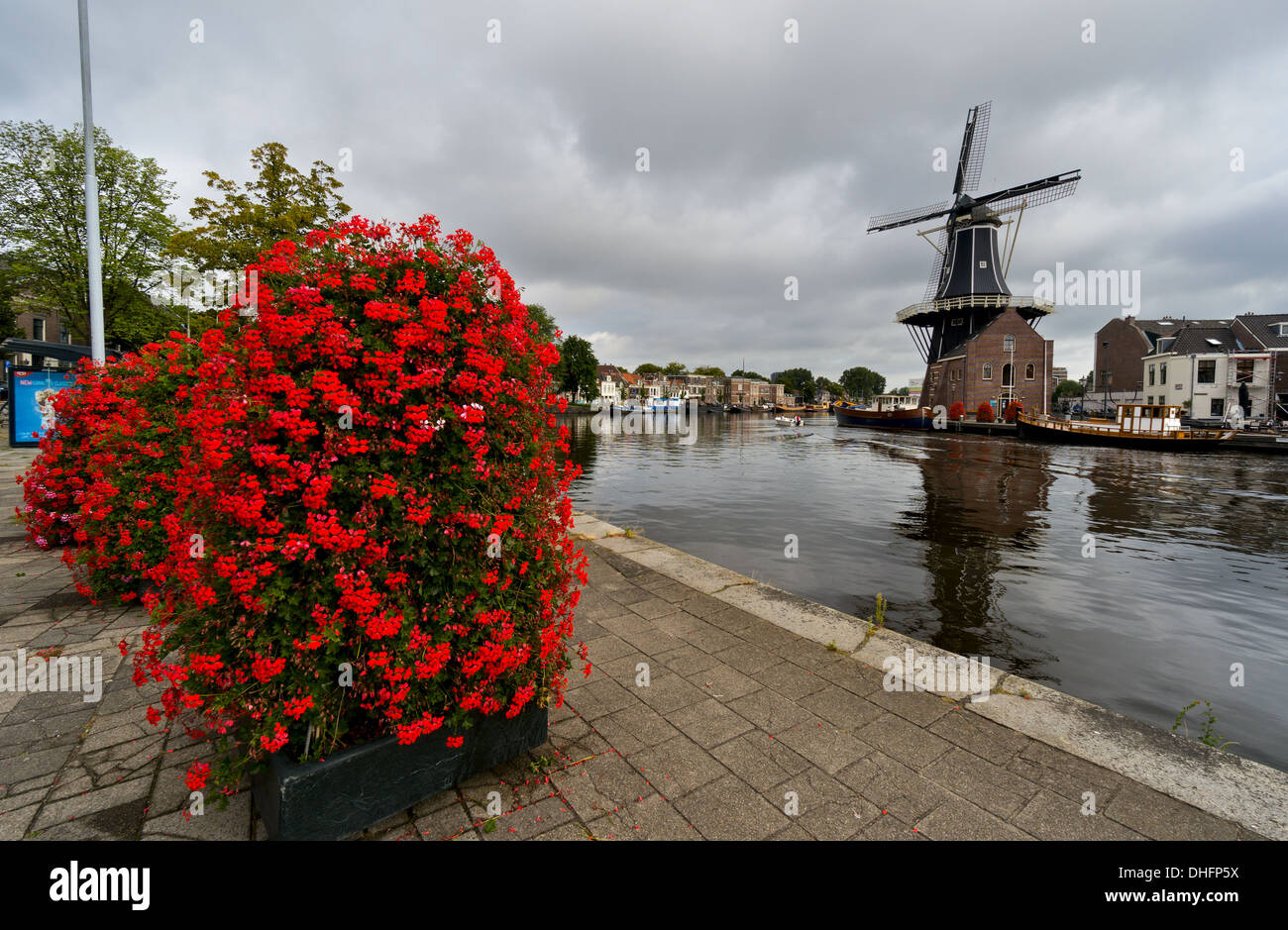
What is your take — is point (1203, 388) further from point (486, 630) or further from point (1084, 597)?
point (486, 630)

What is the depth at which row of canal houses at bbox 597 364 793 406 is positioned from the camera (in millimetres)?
138875

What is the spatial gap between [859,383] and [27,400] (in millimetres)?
196377

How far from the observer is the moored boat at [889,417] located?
200 ft

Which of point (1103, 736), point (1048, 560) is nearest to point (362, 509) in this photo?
point (1103, 736)

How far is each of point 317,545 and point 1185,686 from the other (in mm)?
8117

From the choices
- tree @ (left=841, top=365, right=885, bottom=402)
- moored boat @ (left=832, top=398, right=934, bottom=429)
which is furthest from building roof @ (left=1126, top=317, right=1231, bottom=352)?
tree @ (left=841, top=365, right=885, bottom=402)

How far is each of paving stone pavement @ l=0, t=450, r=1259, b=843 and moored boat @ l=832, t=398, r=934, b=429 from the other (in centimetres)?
6399

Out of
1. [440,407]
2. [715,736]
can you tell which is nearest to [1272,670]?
[715,736]

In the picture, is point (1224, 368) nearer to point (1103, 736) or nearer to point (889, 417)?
point (889, 417)

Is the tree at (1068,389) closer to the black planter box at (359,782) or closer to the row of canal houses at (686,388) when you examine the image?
the row of canal houses at (686,388)

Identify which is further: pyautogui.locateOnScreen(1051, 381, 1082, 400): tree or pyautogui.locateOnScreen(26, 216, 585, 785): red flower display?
pyautogui.locateOnScreen(1051, 381, 1082, 400): tree

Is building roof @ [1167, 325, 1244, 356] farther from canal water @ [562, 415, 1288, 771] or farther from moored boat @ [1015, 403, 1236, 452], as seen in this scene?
canal water @ [562, 415, 1288, 771]

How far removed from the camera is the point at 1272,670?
622 cm

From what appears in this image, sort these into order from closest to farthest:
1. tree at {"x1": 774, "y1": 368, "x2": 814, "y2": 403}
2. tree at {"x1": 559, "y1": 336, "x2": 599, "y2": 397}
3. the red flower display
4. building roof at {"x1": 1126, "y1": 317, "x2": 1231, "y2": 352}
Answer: the red flower display → building roof at {"x1": 1126, "y1": 317, "x2": 1231, "y2": 352} → tree at {"x1": 559, "y1": 336, "x2": 599, "y2": 397} → tree at {"x1": 774, "y1": 368, "x2": 814, "y2": 403}
